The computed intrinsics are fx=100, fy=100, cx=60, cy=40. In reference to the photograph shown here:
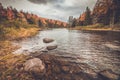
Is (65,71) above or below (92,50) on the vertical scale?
below

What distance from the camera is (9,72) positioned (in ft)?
29.7

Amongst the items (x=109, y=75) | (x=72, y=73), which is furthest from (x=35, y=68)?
(x=109, y=75)

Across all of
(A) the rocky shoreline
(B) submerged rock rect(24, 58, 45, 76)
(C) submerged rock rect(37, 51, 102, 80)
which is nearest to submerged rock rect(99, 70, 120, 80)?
(A) the rocky shoreline

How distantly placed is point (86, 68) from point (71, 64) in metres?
1.66

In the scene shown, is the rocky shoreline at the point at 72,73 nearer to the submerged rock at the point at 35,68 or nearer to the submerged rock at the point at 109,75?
the submerged rock at the point at 109,75

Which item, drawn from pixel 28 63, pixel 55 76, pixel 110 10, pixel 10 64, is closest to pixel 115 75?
pixel 55 76

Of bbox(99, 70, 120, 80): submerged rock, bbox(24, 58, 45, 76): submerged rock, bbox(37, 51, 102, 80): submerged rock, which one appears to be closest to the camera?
bbox(99, 70, 120, 80): submerged rock

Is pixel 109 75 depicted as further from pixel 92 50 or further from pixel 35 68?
pixel 92 50

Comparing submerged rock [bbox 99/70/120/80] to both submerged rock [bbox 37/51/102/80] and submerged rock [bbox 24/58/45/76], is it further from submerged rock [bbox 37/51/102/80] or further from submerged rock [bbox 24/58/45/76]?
submerged rock [bbox 24/58/45/76]

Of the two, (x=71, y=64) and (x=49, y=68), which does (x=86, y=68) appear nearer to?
(x=71, y=64)

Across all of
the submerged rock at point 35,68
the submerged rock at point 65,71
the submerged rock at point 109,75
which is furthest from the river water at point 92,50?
the submerged rock at point 35,68

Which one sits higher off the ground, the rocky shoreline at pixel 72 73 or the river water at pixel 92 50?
the river water at pixel 92 50

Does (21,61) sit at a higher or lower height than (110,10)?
lower

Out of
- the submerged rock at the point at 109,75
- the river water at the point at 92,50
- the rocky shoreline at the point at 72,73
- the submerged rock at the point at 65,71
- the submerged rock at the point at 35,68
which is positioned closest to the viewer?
the submerged rock at the point at 109,75
